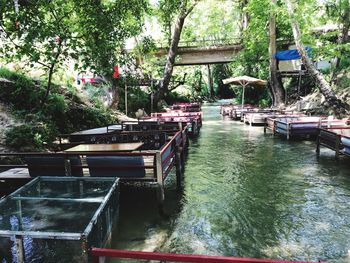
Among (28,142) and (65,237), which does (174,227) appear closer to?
(65,237)

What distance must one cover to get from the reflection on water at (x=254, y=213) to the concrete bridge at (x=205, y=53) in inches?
896

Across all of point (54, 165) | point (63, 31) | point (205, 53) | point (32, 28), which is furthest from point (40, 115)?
point (205, 53)

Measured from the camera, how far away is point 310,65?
18734 millimetres

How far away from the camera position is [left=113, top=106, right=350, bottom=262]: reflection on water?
4.94 metres

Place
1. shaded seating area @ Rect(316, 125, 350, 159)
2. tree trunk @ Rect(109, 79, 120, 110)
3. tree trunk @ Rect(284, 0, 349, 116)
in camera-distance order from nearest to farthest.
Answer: shaded seating area @ Rect(316, 125, 350, 159) < tree trunk @ Rect(284, 0, 349, 116) < tree trunk @ Rect(109, 79, 120, 110)

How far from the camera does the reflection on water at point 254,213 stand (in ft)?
16.2

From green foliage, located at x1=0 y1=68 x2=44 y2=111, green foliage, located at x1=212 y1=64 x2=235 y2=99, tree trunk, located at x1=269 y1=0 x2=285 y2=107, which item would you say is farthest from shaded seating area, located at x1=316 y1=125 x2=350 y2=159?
green foliage, located at x1=212 y1=64 x2=235 y2=99

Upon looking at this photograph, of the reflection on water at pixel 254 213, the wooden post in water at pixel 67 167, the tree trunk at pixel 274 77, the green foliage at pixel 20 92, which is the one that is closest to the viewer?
the reflection on water at pixel 254 213

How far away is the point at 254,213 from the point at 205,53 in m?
27.7

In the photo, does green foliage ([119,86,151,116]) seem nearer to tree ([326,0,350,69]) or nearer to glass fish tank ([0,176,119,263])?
tree ([326,0,350,69])

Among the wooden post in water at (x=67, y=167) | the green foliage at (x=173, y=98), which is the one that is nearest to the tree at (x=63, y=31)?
the wooden post in water at (x=67, y=167)

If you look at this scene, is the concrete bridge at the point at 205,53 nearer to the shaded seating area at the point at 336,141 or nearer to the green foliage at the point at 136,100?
the green foliage at the point at 136,100

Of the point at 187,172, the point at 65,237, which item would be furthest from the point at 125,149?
the point at 65,237

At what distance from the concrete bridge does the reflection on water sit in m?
22.8
